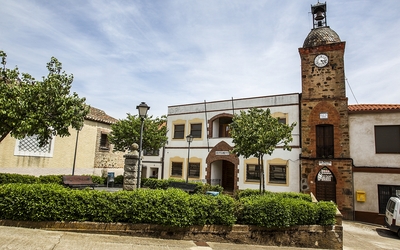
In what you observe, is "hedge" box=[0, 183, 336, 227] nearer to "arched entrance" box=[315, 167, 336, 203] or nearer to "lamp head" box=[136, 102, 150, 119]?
"lamp head" box=[136, 102, 150, 119]

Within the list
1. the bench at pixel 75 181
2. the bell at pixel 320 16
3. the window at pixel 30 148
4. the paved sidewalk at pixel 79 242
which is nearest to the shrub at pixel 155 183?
the bench at pixel 75 181

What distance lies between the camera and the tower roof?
16.9 m

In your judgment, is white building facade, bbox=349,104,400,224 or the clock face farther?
the clock face

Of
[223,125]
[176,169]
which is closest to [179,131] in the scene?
[176,169]

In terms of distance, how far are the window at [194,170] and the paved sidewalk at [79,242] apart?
12584 mm

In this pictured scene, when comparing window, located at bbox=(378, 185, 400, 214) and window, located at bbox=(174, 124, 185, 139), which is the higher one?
window, located at bbox=(174, 124, 185, 139)

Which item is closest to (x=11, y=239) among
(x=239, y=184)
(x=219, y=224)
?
(x=219, y=224)

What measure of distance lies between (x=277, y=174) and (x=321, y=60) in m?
8.25

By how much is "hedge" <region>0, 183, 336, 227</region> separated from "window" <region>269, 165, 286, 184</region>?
27.4 ft

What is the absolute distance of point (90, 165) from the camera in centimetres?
1988

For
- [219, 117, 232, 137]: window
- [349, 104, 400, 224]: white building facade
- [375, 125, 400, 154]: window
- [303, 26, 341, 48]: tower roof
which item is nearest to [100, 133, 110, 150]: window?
[219, 117, 232, 137]: window

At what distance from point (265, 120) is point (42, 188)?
9.50 meters

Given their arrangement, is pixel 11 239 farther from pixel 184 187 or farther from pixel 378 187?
pixel 378 187

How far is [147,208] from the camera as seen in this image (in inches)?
294
